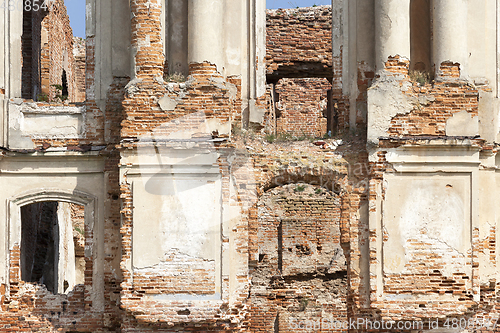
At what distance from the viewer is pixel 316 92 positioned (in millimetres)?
17547

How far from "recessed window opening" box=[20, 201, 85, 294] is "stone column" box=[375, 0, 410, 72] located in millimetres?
6522

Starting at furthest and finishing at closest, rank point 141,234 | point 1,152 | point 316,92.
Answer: point 316,92 < point 1,152 < point 141,234

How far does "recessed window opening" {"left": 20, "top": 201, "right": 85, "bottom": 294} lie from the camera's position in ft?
36.6

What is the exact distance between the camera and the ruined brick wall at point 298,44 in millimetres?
13805

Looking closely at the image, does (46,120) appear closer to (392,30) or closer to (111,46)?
(111,46)

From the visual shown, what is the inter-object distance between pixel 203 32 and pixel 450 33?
3.47m

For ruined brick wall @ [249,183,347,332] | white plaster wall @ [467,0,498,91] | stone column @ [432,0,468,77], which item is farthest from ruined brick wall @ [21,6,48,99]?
white plaster wall @ [467,0,498,91]

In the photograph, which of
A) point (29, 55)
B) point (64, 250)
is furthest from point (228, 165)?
point (64, 250)

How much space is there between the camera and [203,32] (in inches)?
338

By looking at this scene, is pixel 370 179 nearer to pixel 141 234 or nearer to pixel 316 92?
pixel 141 234

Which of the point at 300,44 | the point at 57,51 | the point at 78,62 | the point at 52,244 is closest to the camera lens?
the point at 52,244

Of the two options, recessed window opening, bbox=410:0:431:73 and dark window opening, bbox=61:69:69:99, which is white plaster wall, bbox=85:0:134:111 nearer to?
recessed window opening, bbox=410:0:431:73

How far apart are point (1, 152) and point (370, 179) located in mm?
5342

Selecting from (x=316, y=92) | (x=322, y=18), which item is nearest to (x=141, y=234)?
(x=322, y=18)
